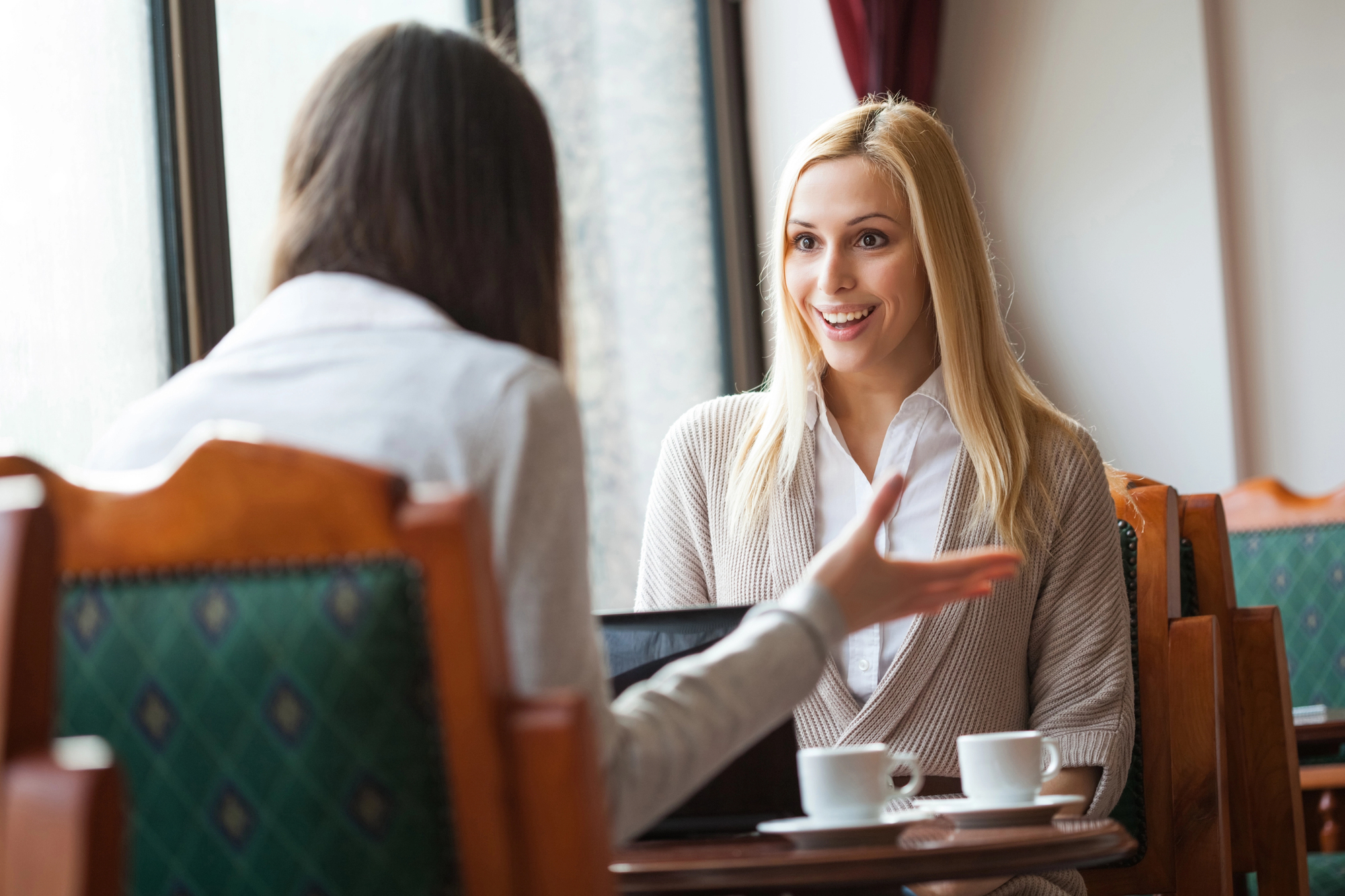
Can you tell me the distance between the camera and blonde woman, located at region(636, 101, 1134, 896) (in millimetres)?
1840

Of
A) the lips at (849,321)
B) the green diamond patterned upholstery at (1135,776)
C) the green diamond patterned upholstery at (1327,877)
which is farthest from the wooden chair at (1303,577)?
the lips at (849,321)

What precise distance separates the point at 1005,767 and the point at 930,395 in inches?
35.0

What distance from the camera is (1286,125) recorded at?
4.00m

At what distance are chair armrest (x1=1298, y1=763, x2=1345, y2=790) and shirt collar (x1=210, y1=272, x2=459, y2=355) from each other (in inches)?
80.7

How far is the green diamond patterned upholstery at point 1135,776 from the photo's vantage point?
1.96 metres

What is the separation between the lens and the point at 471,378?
907 mm

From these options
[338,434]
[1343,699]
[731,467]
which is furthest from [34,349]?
[1343,699]

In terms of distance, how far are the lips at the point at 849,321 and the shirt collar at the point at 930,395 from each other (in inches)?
3.9

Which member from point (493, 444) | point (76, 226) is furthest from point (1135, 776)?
point (76, 226)

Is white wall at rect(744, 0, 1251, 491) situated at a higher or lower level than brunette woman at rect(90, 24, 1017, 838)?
higher

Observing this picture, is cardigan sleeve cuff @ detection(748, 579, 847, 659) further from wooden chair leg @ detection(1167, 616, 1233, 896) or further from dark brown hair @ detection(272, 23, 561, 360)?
wooden chair leg @ detection(1167, 616, 1233, 896)

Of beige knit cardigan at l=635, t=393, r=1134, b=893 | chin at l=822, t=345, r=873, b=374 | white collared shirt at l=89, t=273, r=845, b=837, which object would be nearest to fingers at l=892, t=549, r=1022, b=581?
white collared shirt at l=89, t=273, r=845, b=837

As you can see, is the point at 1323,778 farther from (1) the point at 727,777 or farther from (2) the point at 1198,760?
(1) the point at 727,777

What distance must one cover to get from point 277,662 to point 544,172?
1.62 ft
